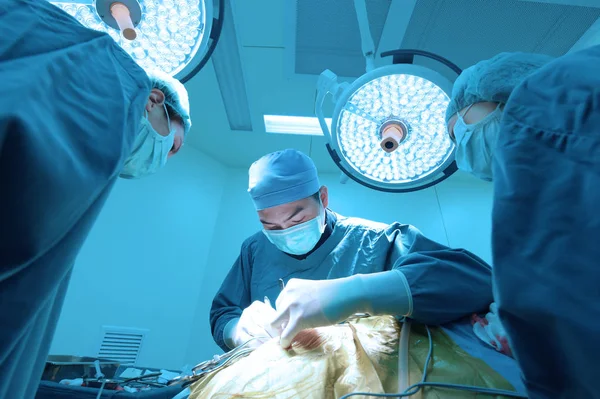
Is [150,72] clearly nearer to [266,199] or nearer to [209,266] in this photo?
[266,199]

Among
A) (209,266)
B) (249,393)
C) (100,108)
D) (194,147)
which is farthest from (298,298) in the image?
(194,147)

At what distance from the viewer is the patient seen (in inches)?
24.3

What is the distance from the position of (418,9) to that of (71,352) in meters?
2.29

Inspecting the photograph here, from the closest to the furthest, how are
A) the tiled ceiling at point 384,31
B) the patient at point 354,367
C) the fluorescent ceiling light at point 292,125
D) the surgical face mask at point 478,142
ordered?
the patient at point 354,367
the surgical face mask at point 478,142
the tiled ceiling at point 384,31
the fluorescent ceiling light at point 292,125

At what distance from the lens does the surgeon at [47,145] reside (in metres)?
0.38

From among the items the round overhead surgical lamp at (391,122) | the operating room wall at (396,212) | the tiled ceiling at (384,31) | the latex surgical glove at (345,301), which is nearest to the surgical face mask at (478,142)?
the round overhead surgical lamp at (391,122)

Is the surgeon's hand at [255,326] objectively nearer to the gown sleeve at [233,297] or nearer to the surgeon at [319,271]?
the surgeon at [319,271]

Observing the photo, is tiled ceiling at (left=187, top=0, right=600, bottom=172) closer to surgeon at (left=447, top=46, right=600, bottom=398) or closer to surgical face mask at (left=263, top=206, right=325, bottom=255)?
surgical face mask at (left=263, top=206, right=325, bottom=255)

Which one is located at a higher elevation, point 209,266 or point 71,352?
point 209,266

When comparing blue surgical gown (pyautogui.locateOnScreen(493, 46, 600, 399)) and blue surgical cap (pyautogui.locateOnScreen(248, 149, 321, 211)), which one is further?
blue surgical cap (pyautogui.locateOnScreen(248, 149, 321, 211))

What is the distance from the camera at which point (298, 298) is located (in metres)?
0.92

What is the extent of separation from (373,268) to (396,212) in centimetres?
141

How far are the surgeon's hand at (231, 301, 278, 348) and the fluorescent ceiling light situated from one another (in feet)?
4.14

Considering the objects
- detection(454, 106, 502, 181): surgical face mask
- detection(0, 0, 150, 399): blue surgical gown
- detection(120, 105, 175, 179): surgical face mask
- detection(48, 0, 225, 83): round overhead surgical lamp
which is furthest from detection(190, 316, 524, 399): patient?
detection(48, 0, 225, 83): round overhead surgical lamp
